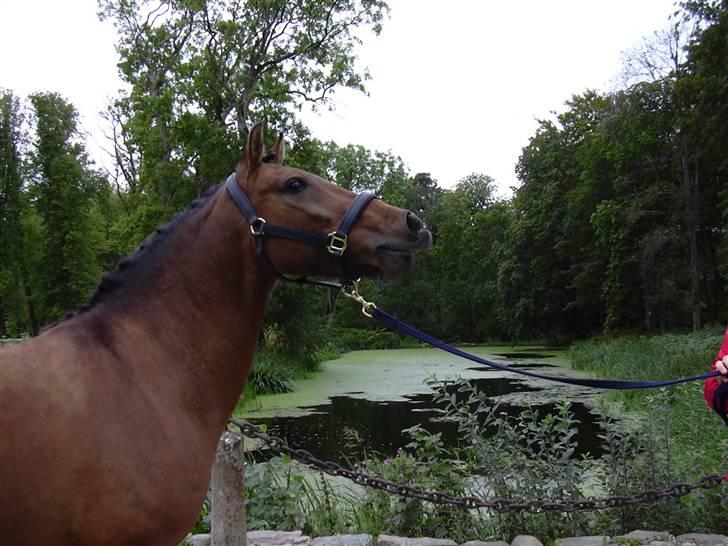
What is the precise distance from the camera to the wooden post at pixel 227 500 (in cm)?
308

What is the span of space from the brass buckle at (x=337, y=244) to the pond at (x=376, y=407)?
3.56 m

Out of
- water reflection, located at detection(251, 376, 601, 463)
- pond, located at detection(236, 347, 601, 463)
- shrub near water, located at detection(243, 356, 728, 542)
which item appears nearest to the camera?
shrub near water, located at detection(243, 356, 728, 542)

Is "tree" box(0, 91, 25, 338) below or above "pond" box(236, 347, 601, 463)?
A: above

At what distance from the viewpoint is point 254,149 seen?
1.88 meters

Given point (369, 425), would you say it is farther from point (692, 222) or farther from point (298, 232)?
point (692, 222)

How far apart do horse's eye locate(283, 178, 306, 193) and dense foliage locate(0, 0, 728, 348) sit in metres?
16.4

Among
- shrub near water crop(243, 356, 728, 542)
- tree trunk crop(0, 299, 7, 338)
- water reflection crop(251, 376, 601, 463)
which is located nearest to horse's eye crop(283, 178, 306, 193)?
shrub near water crop(243, 356, 728, 542)

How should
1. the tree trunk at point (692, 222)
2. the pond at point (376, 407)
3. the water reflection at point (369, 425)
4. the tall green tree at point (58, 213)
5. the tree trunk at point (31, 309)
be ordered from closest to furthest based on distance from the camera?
the water reflection at point (369, 425)
the pond at point (376, 407)
the tree trunk at point (692, 222)
the tall green tree at point (58, 213)
the tree trunk at point (31, 309)

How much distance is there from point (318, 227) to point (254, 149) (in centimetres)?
34

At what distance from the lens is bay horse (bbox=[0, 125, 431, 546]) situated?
143 centimetres

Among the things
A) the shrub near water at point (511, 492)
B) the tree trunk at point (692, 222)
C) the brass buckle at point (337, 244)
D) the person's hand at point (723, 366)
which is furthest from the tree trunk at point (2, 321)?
the person's hand at point (723, 366)

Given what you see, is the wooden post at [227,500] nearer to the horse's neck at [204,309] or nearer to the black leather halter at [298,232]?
the horse's neck at [204,309]

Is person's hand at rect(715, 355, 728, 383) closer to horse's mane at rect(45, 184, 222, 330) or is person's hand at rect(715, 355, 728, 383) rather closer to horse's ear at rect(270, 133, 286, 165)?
horse's ear at rect(270, 133, 286, 165)

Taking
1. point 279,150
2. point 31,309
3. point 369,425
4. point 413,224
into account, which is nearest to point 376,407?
point 369,425
